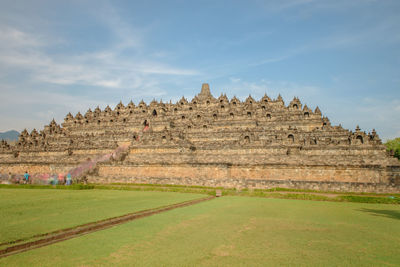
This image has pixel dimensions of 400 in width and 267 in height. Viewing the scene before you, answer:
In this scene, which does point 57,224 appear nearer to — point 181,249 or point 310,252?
point 181,249

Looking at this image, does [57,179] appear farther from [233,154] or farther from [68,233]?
[68,233]

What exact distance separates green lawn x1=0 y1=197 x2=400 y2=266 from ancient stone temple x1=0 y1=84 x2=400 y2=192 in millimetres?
16548

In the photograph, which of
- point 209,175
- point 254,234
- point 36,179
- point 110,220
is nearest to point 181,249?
point 254,234

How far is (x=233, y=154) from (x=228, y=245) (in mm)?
28212

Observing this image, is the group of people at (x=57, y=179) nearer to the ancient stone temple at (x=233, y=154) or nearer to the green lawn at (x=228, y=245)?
the ancient stone temple at (x=233, y=154)

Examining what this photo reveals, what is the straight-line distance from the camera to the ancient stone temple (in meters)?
27.7

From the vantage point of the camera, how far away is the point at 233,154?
116 feet

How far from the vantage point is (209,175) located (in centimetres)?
3042

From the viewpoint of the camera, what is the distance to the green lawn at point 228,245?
6035 millimetres

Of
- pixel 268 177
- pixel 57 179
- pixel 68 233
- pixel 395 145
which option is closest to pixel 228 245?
pixel 68 233

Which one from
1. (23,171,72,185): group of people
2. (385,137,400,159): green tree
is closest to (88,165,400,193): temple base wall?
(23,171,72,185): group of people

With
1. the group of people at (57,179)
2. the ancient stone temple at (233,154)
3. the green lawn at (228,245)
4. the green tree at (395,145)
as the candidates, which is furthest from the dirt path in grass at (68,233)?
the green tree at (395,145)

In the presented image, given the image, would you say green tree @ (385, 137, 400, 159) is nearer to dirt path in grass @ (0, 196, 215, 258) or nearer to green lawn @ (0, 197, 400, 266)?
green lawn @ (0, 197, 400, 266)

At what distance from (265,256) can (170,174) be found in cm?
2636
